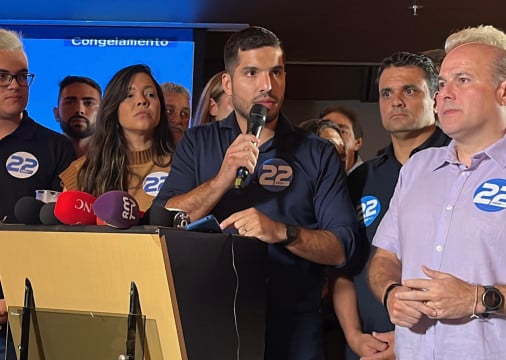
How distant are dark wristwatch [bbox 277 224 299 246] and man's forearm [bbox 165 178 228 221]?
224 mm

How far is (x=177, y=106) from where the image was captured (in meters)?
4.40

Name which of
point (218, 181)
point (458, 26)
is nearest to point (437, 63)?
point (218, 181)

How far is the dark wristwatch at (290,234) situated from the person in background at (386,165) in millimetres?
514

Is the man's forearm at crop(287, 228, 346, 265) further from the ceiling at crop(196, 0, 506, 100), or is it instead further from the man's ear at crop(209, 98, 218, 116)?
the ceiling at crop(196, 0, 506, 100)

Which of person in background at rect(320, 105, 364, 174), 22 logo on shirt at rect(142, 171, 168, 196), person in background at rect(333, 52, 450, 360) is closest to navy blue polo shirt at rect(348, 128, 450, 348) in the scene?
person in background at rect(333, 52, 450, 360)

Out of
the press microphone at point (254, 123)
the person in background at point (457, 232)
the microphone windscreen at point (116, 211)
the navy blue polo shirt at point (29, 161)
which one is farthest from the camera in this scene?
the navy blue polo shirt at point (29, 161)

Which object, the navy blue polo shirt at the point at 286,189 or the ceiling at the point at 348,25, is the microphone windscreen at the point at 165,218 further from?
the ceiling at the point at 348,25

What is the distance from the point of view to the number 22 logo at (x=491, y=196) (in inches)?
82.4

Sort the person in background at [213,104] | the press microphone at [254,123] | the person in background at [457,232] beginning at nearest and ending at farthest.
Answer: the person in background at [457,232], the press microphone at [254,123], the person in background at [213,104]

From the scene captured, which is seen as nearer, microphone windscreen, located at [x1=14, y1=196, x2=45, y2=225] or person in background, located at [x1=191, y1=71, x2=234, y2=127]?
microphone windscreen, located at [x1=14, y1=196, x2=45, y2=225]

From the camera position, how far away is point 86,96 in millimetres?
4621

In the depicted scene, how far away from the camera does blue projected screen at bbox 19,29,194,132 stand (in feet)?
16.9

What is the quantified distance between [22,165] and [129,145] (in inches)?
16.7

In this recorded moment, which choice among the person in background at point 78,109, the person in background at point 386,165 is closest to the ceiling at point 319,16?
the person in background at point 78,109
